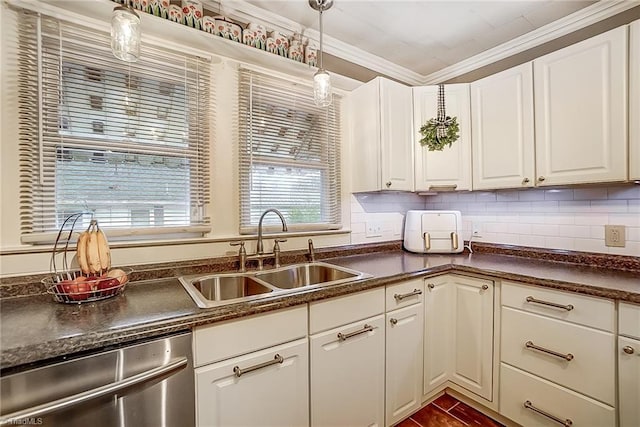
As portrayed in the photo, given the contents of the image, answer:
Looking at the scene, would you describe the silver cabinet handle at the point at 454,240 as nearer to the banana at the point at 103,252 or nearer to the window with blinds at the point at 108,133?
the window with blinds at the point at 108,133

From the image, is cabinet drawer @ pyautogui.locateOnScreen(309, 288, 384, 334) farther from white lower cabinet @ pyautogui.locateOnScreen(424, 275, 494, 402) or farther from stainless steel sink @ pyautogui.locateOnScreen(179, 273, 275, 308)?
white lower cabinet @ pyautogui.locateOnScreen(424, 275, 494, 402)

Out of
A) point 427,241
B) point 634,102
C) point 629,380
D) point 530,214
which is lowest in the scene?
point 629,380

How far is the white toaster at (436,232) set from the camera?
220 centimetres

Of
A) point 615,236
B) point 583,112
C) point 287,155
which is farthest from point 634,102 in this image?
point 287,155

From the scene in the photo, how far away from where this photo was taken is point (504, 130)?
1.92 meters

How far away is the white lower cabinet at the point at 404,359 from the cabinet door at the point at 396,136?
78 centimetres

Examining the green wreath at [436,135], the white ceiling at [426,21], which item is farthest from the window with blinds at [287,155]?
the green wreath at [436,135]

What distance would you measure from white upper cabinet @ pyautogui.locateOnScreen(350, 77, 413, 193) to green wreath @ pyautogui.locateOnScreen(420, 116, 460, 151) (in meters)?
0.11

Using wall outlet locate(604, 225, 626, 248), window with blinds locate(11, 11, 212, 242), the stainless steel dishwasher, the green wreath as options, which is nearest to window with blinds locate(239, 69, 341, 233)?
window with blinds locate(11, 11, 212, 242)

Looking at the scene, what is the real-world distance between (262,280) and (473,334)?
1304 mm

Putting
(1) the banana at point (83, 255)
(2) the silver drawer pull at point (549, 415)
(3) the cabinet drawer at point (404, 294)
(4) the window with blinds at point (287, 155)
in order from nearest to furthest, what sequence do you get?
(1) the banana at point (83, 255), (2) the silver drawer pull at point (549, 415), (3) the cabinet drawer at point (404, 294), (4) the window with blinds at point (287, 155)

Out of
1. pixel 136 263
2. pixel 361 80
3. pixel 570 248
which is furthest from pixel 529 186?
pixel 136 263

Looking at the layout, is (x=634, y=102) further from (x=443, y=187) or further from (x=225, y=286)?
(x=225, y=286)

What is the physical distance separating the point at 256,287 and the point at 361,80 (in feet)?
5.79
